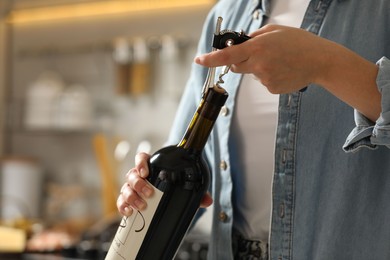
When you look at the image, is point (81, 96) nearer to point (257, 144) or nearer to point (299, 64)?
point (257, 144)

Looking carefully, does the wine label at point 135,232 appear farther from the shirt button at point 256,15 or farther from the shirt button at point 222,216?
the shirt button at point 256,15

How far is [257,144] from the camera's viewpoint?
996 millimetres

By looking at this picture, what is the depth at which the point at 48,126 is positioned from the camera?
10.00 feet

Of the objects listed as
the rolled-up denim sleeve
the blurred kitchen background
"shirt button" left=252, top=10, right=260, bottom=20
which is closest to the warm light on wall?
the blurred kitchen background

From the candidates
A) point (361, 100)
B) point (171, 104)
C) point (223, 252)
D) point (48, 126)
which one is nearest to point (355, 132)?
point (361, 100)

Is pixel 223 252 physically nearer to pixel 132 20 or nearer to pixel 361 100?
pixel 361 100

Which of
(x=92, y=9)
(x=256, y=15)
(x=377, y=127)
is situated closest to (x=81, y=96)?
(x=92, y=9)

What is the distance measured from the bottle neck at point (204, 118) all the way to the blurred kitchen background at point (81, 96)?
5.82ft

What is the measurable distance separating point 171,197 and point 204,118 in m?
0.10

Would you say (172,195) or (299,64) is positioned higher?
(299,64)

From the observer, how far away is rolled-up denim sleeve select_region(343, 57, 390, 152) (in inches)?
31.2

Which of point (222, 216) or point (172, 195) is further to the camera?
point (222, 216)

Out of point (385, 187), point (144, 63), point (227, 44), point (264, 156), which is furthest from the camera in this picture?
point (144, 63)

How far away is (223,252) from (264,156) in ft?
0.48
